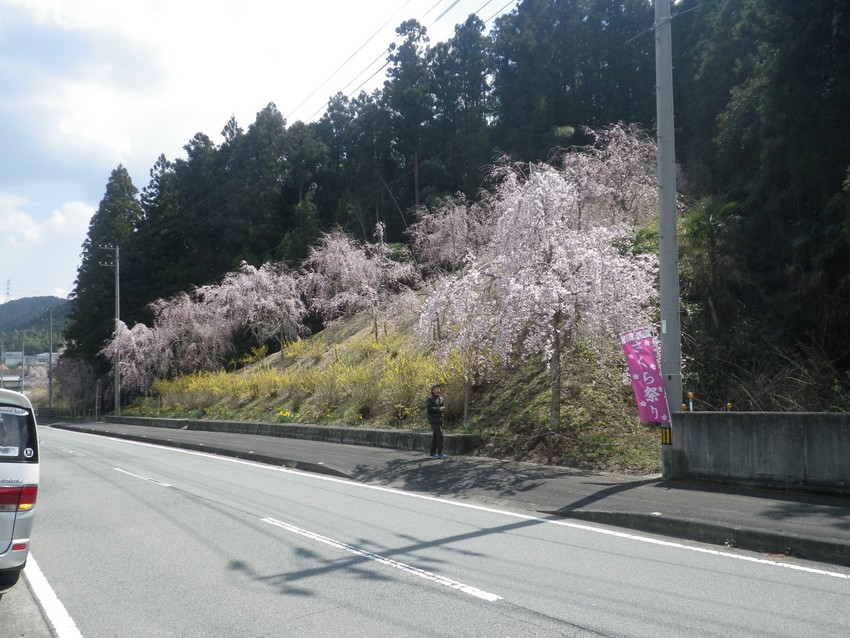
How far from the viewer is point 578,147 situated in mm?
32562

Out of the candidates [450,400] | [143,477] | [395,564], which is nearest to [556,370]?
[450,400]

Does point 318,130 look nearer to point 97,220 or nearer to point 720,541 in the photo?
point 97,220

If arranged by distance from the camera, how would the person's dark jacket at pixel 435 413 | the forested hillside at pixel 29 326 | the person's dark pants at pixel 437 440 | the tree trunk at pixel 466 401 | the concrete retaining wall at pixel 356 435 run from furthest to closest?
the forested hillside at pixel 29 326
the tree trunk at pixel 466 401
the concrete retaining wall at pixel 356 435
the person's dark pants at pixel 437 440
the person's dark jacket at pixel 435 413

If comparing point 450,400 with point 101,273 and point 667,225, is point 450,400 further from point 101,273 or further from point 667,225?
point 101,273

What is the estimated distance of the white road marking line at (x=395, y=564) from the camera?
625 cm

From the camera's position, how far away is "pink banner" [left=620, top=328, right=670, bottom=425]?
12109mm

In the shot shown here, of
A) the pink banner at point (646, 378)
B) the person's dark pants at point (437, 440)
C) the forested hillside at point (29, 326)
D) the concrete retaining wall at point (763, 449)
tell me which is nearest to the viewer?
the concrete retaining wall at point (763, 449)

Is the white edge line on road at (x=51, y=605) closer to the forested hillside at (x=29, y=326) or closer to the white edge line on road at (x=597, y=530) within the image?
the white edge line on road at (x=597, y=530)

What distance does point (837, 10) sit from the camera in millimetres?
17297

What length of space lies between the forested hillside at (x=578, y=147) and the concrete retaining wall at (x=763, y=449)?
4.07 meters

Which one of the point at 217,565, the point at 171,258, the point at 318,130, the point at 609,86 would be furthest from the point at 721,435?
the point at 171,258

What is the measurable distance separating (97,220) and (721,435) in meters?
67.1

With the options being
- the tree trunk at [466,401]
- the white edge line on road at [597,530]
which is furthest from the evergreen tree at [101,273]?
the white edge line on road at [597,530]

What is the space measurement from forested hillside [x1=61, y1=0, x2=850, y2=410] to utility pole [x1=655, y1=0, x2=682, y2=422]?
2.41 ft
